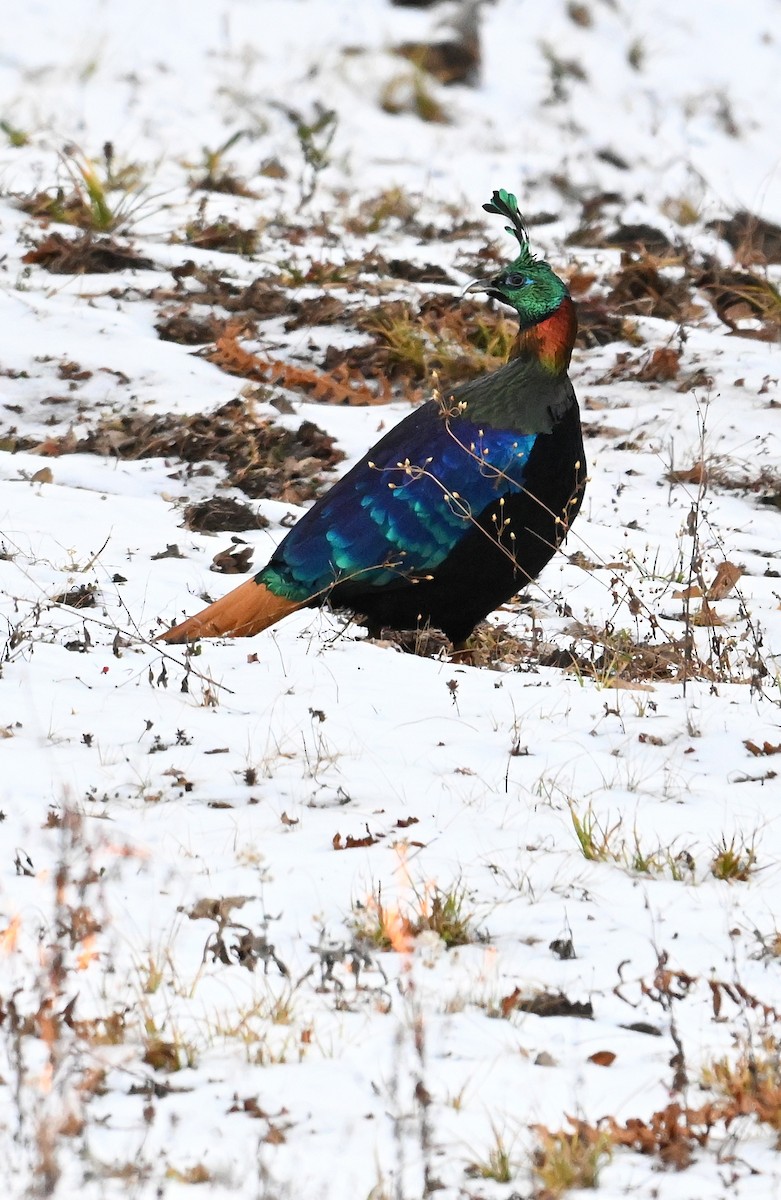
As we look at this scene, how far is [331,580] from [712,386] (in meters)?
3.95

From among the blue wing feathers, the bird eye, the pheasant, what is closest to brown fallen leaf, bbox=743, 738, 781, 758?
the pheasant

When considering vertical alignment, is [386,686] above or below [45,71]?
below

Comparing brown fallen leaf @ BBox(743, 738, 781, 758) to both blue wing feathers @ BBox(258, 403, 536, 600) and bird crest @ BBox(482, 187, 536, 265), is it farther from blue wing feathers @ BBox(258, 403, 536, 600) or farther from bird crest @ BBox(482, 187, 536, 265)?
bird crest @ BBox(482, 187, 536, 265)

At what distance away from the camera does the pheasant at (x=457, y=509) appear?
5484mm

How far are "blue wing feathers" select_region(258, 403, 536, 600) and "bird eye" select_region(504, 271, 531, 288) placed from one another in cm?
55

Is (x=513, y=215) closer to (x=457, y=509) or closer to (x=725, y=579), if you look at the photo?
(x=457, y=509)

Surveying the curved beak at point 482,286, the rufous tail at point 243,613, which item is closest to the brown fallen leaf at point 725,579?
the curved beak at point 482,286

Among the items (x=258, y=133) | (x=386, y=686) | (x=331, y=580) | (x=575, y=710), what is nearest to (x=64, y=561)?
(x=331, y=580)

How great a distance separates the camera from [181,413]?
8266mm

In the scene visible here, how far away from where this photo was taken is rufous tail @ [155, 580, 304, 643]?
18.0 ft

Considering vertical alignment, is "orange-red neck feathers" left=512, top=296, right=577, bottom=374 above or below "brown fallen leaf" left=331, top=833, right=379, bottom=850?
above

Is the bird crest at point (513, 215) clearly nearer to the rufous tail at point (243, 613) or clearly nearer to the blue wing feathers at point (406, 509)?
the blue wing feathers at point (406, 509)

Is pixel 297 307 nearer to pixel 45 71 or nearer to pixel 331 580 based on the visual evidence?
pixel 331 580

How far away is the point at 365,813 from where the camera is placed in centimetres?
398
